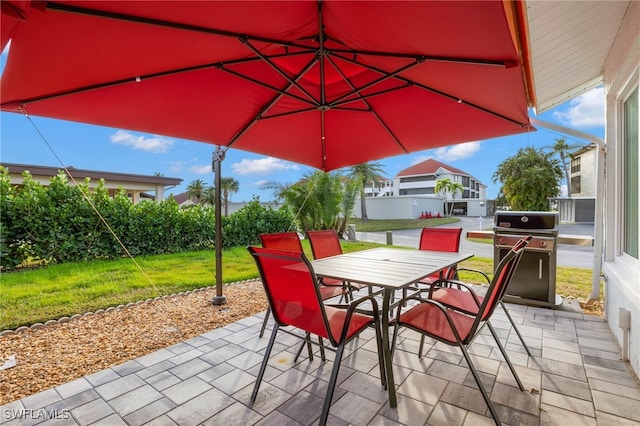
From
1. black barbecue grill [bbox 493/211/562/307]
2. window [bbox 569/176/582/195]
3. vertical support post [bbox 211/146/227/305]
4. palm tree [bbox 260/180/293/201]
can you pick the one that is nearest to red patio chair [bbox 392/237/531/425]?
black barbecue grill [bbox 493/211/562/307]

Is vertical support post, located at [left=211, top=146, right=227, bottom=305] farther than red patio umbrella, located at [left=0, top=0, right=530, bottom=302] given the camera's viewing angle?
Yes

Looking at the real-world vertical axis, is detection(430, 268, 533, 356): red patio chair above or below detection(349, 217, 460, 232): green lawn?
above

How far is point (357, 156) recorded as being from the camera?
14.3 ft

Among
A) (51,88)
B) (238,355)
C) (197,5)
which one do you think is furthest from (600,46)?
(51,88)

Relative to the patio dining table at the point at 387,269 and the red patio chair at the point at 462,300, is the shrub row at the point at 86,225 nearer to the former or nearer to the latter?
the patio dining table at the point at 387,269

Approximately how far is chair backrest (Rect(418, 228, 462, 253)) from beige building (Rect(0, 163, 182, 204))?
23.7ft

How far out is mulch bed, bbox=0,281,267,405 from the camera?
93.2 inches

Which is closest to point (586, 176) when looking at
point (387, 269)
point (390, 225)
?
point (390, 225)

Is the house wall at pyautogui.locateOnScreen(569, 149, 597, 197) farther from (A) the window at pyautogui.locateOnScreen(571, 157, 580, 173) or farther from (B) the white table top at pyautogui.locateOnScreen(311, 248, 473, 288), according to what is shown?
(B) the white table top at pyautogui.locateOnScreen(311, 248, 473, 288)

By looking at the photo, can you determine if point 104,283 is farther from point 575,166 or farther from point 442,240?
point 575,166

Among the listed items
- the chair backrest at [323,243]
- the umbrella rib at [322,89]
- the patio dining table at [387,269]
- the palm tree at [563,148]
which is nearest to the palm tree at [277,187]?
the umbrella rib at [322,89]

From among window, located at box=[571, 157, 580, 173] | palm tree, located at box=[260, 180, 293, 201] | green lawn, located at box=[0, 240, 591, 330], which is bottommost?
green lawn, located at box=[0, 240, 591, 330]

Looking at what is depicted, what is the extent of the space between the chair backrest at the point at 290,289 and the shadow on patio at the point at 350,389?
1.79 feet

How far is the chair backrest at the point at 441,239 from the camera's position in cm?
378
